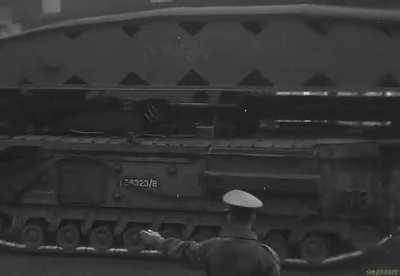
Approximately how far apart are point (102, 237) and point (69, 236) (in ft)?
1.23

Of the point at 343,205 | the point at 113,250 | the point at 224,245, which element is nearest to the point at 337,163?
the point at 343,205

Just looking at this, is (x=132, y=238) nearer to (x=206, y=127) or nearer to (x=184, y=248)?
(x=206, y=127)

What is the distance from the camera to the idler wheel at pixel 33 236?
787 cm

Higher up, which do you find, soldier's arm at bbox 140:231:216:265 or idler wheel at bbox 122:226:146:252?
soldier's arm at bbox 140:231:216:265

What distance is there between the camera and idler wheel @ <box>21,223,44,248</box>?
310 inches

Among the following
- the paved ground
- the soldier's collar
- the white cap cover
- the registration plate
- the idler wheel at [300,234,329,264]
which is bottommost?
the paved ground

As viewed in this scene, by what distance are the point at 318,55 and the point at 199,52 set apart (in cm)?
122

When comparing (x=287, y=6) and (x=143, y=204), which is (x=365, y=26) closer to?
(x=287, y=6)

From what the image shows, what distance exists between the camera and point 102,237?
774 cm

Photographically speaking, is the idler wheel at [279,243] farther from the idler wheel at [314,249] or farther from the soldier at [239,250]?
the soldier at [239,250]

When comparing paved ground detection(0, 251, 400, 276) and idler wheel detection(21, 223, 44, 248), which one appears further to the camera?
idler wheel detection(21, 223, 44, 248)

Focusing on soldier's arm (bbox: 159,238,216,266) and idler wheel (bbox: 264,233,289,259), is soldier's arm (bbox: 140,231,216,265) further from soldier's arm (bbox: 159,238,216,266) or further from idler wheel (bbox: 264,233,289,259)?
idler wheel (bbox: 264,233,289,259)

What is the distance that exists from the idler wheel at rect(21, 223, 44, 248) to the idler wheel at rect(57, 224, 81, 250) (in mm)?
214

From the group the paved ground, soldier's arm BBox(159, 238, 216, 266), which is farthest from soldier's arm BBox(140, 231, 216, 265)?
the paved ground
